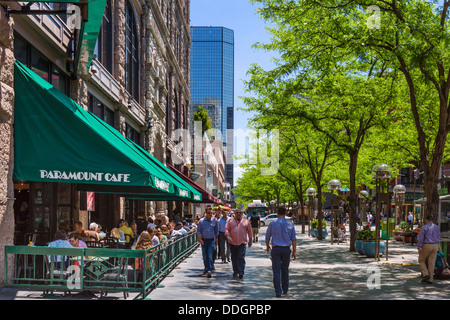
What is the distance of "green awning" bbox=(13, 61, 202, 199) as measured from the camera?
10273 mm

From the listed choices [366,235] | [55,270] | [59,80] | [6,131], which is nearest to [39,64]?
[59,80]

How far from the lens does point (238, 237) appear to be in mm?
14375

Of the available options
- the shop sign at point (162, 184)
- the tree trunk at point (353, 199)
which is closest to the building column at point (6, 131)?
the shop sign at point (162, 184)

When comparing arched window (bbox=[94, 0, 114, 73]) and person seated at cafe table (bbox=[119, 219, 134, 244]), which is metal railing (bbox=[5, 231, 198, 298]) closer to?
person seated at cafe table (bbox=[119, 219, 134, 244])

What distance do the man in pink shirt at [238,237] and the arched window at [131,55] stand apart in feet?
37.3

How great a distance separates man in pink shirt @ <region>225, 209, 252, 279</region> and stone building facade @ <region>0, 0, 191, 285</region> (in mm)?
4628

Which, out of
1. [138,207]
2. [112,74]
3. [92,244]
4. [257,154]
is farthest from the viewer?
[257,154]

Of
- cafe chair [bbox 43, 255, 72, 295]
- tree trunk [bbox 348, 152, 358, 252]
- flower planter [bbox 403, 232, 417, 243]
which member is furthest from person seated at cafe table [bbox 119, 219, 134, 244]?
flower planter [bbox 403, 232, 417, 243]

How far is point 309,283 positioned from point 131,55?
15.3m

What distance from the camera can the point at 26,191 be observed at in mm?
14016

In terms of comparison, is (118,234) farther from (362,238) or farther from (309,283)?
(362,238)
